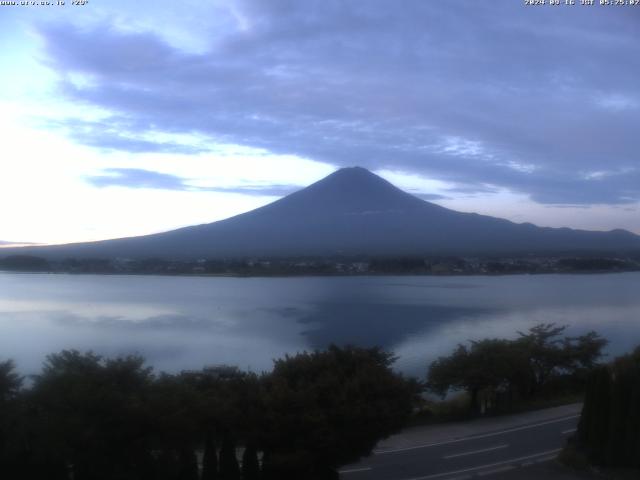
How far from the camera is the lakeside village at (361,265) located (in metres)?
32.1

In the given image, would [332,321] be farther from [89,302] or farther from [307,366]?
[307,366]

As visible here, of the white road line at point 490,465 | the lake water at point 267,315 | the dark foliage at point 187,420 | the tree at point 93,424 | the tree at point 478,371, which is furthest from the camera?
the lake water at point 267,315

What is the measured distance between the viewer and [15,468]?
506 cm

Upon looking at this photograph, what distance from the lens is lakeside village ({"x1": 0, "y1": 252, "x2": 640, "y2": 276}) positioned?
32.1 meters

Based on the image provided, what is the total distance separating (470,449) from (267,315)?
42.6 ft

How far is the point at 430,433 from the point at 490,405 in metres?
2.19

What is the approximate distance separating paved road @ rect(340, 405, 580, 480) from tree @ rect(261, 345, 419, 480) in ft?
2.95

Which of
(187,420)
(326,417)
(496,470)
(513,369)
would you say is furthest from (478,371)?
(187,420)

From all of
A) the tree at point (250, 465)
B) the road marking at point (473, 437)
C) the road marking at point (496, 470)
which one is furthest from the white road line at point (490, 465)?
the tree at point (250, 465)

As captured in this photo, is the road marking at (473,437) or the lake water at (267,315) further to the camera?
the lake water at (267,315)

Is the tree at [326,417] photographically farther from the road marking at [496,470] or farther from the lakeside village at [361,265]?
the lakeside village at [361,265]

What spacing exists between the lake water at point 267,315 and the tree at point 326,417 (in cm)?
641

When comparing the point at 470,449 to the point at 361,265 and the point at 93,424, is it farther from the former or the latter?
the point at 361,265

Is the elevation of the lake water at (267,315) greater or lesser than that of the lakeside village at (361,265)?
lesser
